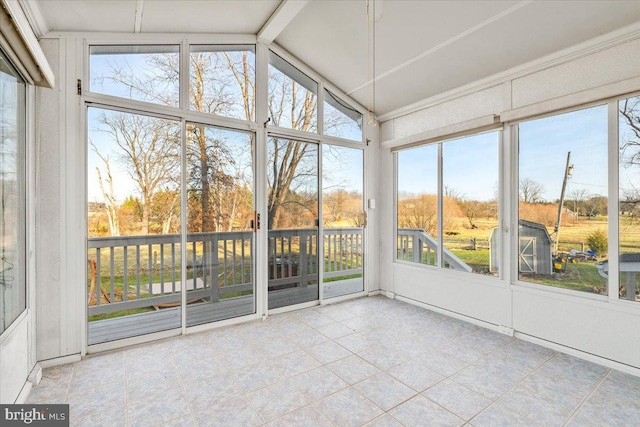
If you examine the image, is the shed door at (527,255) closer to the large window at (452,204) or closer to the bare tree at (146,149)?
the large window at (452,204)

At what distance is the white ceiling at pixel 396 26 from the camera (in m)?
2.42

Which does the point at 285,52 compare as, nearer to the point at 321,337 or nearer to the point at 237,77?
the point at 237,77

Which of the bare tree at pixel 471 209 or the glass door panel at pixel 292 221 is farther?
the glass door panel at pixel 292 221

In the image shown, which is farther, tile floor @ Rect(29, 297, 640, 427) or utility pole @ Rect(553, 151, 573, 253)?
utility pole @ Rect(553, 151, 573, 253)

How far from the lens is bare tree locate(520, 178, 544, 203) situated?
303cm

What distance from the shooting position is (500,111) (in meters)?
3.23

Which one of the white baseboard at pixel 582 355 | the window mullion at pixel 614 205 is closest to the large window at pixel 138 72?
the window mullion at pixel 614 205

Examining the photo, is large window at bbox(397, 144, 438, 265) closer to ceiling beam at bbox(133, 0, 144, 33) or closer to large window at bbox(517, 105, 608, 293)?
large window at bbox(517, 105, 608, 293)

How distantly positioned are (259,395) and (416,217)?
2991mm

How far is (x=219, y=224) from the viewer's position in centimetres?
338

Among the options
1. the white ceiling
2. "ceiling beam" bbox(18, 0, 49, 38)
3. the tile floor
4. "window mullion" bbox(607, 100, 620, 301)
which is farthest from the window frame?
"ceiling beam" bbox(18, 0, 49, 38)

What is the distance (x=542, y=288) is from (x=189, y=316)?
3.52 meters

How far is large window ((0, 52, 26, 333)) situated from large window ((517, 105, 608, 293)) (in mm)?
4197

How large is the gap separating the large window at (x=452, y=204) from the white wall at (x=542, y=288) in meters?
0.18
